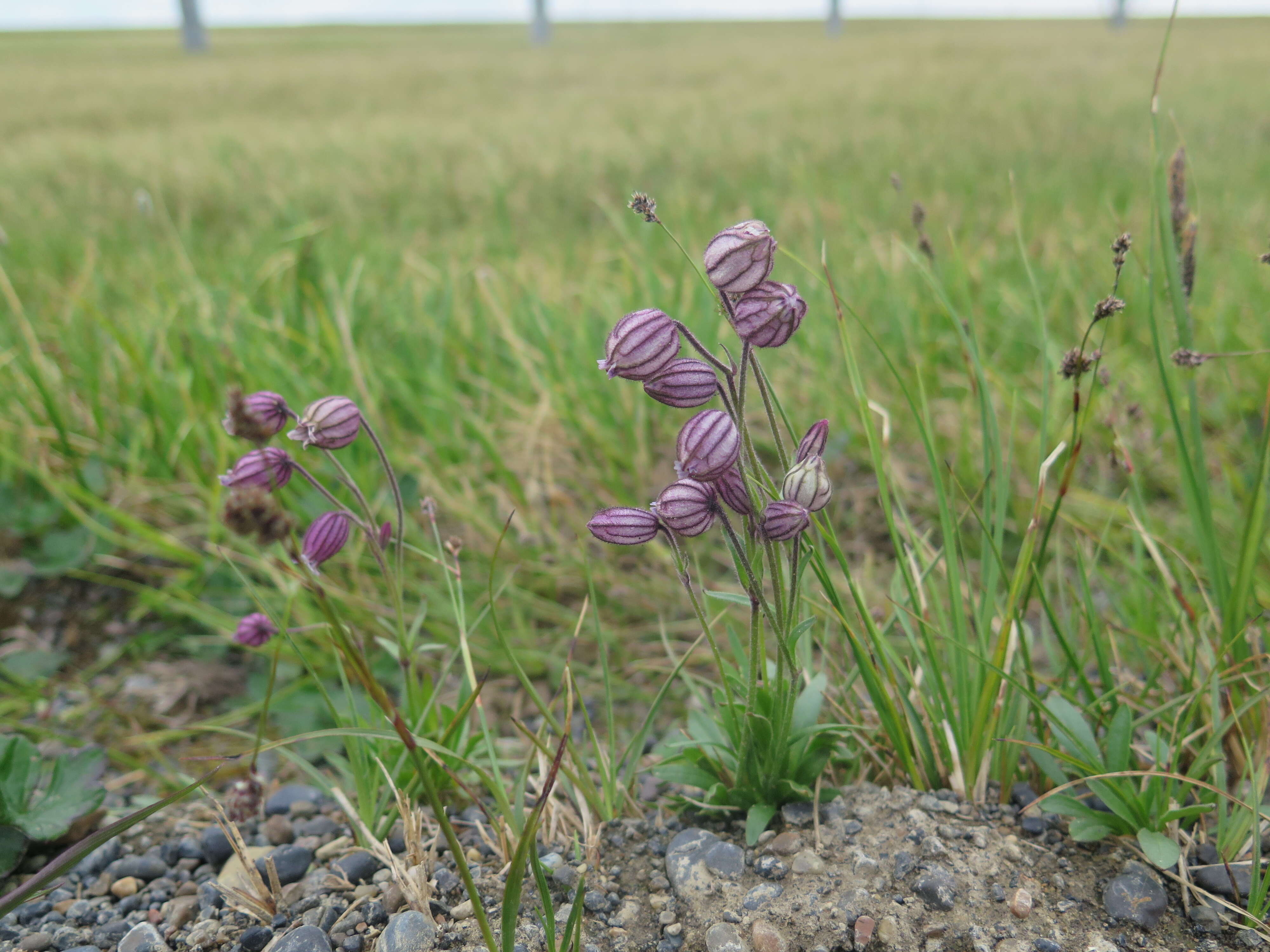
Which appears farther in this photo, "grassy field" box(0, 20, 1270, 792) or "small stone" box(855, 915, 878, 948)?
"grassy field" box(0, 20, 1270, 792)

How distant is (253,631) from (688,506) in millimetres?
864

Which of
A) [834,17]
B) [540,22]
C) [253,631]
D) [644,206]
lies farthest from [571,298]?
[834,17]

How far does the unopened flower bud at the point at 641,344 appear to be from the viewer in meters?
1.02

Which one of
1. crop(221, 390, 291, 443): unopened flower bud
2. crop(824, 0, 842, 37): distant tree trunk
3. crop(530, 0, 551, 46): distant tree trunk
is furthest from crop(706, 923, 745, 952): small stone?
crop(824, 0, 842, 37): distant tree trunk

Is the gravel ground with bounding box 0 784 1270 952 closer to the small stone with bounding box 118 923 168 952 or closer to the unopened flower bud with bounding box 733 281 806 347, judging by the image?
the small stone with bounding box 118 923 168 952

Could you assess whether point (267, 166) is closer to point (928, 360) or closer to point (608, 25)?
point (928, 360)

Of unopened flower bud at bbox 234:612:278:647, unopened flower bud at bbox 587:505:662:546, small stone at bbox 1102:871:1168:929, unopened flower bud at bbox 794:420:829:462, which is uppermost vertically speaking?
unopened flower bud at bbox 794:420:829:462

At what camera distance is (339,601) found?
2.07 m

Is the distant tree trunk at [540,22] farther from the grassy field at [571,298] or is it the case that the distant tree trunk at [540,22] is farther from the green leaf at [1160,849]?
the green leaf at [1160,849]

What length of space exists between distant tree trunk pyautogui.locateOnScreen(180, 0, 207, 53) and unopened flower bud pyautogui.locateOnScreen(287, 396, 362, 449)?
30990 millimetres

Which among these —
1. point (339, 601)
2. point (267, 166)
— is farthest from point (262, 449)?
point (267, 166)

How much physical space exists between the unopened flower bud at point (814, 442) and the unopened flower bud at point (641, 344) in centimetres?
21

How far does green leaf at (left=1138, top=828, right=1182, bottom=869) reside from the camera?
1.15 m

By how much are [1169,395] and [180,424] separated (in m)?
2.48
